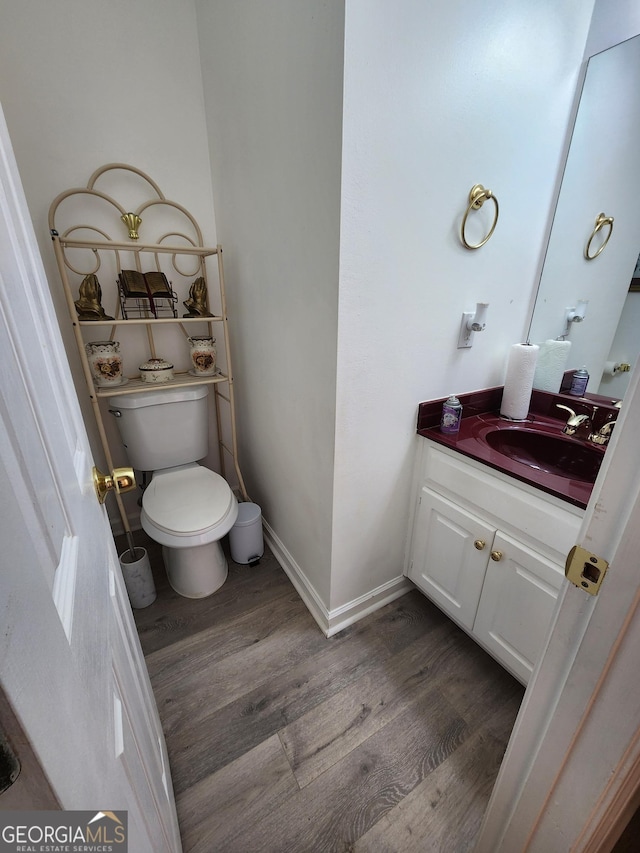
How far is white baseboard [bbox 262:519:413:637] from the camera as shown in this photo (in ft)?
4.75

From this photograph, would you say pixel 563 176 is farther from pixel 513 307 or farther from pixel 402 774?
pixel 402 774

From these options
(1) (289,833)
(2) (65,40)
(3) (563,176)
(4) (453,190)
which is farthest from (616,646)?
(2) (65,40)

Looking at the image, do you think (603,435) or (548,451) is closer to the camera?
(603,435)

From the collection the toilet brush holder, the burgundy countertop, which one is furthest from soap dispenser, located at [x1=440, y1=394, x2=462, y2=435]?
the toilet brush holder

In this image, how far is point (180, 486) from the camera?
164 cm

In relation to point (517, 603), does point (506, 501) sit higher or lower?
higher

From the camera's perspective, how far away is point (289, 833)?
0.93 metres

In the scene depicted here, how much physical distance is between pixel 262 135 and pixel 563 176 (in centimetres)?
112

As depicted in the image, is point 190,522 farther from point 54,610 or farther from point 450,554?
point 54,610

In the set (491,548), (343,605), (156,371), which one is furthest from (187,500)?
(491,548)

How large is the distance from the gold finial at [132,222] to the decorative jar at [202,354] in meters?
0.50

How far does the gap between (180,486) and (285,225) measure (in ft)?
3.93

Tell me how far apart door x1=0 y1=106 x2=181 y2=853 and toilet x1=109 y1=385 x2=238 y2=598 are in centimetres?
82

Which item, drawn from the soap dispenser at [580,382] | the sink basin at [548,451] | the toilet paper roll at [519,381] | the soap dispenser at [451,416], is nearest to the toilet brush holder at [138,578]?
the soap dispenser at [451,416]
